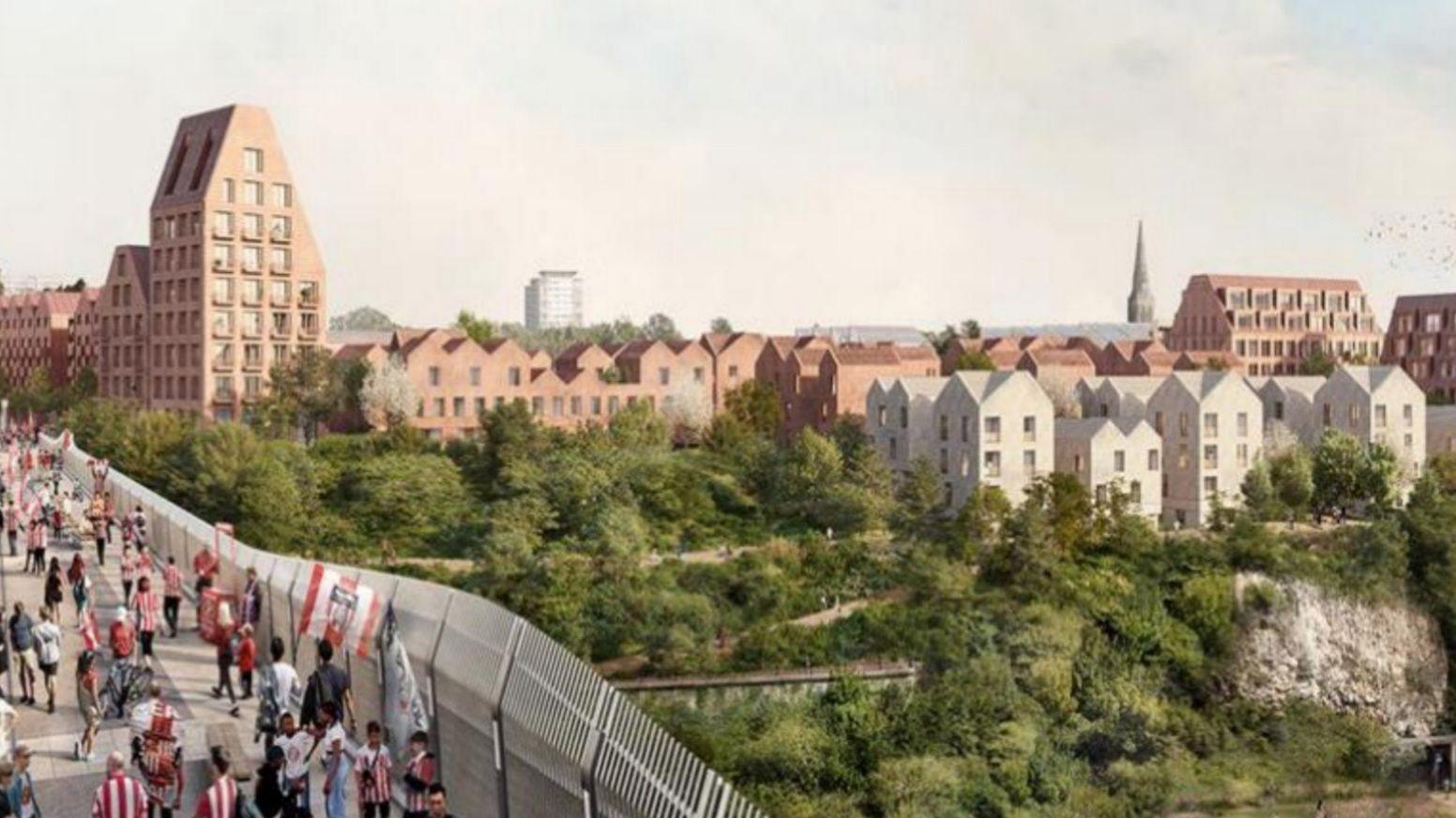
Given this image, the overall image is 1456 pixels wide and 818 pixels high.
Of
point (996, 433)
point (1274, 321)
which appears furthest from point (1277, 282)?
point (996, 433)

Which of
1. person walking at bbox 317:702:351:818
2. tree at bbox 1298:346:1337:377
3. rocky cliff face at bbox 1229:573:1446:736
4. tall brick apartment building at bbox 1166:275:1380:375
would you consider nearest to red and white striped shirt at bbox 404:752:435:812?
person walking at bbox 317:702:351:818

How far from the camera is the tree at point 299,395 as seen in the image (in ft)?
228

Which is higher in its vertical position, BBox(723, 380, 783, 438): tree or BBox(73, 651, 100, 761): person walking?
BBox(723, 380, 783, 438): tree

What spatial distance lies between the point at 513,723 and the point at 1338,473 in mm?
60460

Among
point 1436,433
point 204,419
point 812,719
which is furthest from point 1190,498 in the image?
point 204,419

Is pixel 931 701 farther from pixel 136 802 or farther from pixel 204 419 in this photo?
pixel 204 419

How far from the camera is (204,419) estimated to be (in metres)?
70.0

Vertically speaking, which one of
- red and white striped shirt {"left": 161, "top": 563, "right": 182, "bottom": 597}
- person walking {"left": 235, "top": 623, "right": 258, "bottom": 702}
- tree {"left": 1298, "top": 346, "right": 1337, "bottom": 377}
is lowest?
person walking {"left": 235, "top": 623, "right": 258, "bottom": 702}

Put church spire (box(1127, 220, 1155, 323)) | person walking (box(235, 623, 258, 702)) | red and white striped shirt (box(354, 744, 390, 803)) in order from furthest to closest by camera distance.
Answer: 1. church spire (box(1127, 220, 1155, 323))
2. person walking (box(235, 623, 258, 702))
3. red and white striped shirt (box(354, 744, 390, 803))

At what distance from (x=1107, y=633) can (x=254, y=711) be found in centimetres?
3932

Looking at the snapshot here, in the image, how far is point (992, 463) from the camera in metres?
62.7

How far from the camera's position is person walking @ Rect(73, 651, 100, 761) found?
1578 centimetres

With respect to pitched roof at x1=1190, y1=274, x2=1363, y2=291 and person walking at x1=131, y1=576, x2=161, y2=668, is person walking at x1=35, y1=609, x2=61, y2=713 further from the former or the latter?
pitched roof at x1=1190, y1=274, x2=1363, y2=291

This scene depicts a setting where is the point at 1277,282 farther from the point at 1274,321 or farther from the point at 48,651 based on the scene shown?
the point at 48,651
